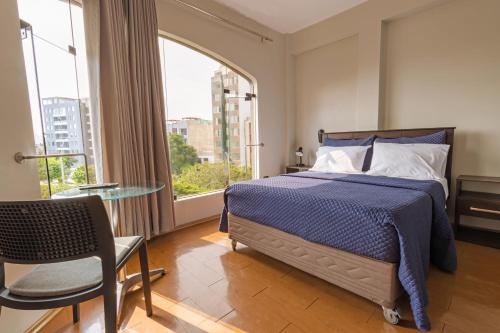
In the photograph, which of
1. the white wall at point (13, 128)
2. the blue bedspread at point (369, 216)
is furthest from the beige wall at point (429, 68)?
the white wall at point (13, 128)

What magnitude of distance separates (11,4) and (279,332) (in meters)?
2.31

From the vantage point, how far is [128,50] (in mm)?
2326

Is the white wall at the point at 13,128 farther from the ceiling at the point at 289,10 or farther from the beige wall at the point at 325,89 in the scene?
the beige wall at the point at 325,89

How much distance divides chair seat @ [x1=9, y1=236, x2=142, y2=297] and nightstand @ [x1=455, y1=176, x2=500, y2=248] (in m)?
2.93

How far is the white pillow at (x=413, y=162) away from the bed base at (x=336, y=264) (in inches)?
50.6

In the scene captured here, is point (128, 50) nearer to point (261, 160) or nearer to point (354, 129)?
point (261, 160)

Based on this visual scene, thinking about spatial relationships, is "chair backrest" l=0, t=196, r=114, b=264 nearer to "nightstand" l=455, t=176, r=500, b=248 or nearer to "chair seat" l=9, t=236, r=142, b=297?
"chair seat" l=9, t=236, r=142, b=297

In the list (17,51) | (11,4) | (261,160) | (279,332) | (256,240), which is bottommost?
(279,332)

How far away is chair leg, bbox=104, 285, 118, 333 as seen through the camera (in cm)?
97

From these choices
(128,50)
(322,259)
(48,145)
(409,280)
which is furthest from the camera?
(128,50)

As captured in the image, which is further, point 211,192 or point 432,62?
point 211,192

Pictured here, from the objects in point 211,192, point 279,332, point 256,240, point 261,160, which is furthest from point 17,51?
point 261,160

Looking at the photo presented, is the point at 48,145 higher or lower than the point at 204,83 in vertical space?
lower

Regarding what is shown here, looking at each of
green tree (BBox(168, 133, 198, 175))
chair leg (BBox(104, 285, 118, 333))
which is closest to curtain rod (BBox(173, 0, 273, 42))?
green tree (BBox(168, 133, 198, 175))
